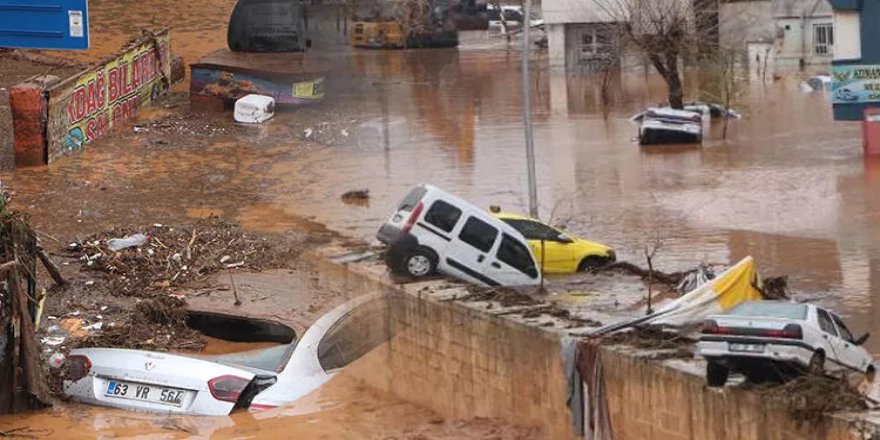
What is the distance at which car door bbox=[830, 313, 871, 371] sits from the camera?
50.1 ft

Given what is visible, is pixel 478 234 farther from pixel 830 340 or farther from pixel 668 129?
pixel 668 129

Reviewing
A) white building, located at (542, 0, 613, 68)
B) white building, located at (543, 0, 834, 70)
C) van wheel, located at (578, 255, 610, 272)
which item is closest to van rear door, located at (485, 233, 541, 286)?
van wheel, located at (578, 255, 610, 272)

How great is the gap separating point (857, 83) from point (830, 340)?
2333 cm

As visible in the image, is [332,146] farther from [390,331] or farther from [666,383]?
[666,383]

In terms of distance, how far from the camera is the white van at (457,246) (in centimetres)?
2134

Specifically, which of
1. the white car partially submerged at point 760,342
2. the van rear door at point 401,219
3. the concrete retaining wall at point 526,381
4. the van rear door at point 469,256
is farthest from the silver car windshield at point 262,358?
the white car partially submerged at point 760,342

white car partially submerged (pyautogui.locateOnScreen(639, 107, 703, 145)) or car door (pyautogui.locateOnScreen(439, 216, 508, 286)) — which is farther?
white car partially submerged (pyautogui.locateOnScreen(639, 107, 703, 145))

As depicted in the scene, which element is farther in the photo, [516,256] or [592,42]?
[592,42]

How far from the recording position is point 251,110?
43625 millimetres

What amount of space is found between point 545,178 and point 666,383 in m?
21.0

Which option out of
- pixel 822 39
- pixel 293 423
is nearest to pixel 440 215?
pixel 293 423

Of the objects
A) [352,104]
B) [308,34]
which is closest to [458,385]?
[352,104]

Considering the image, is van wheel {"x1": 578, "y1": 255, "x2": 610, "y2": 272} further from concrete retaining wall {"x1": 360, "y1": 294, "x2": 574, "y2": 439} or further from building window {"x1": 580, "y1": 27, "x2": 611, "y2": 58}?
building window {"x1": 580, "y1": 27, "x2": 611, "y2": 58}

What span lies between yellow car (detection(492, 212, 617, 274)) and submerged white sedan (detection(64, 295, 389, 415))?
5166 mm
